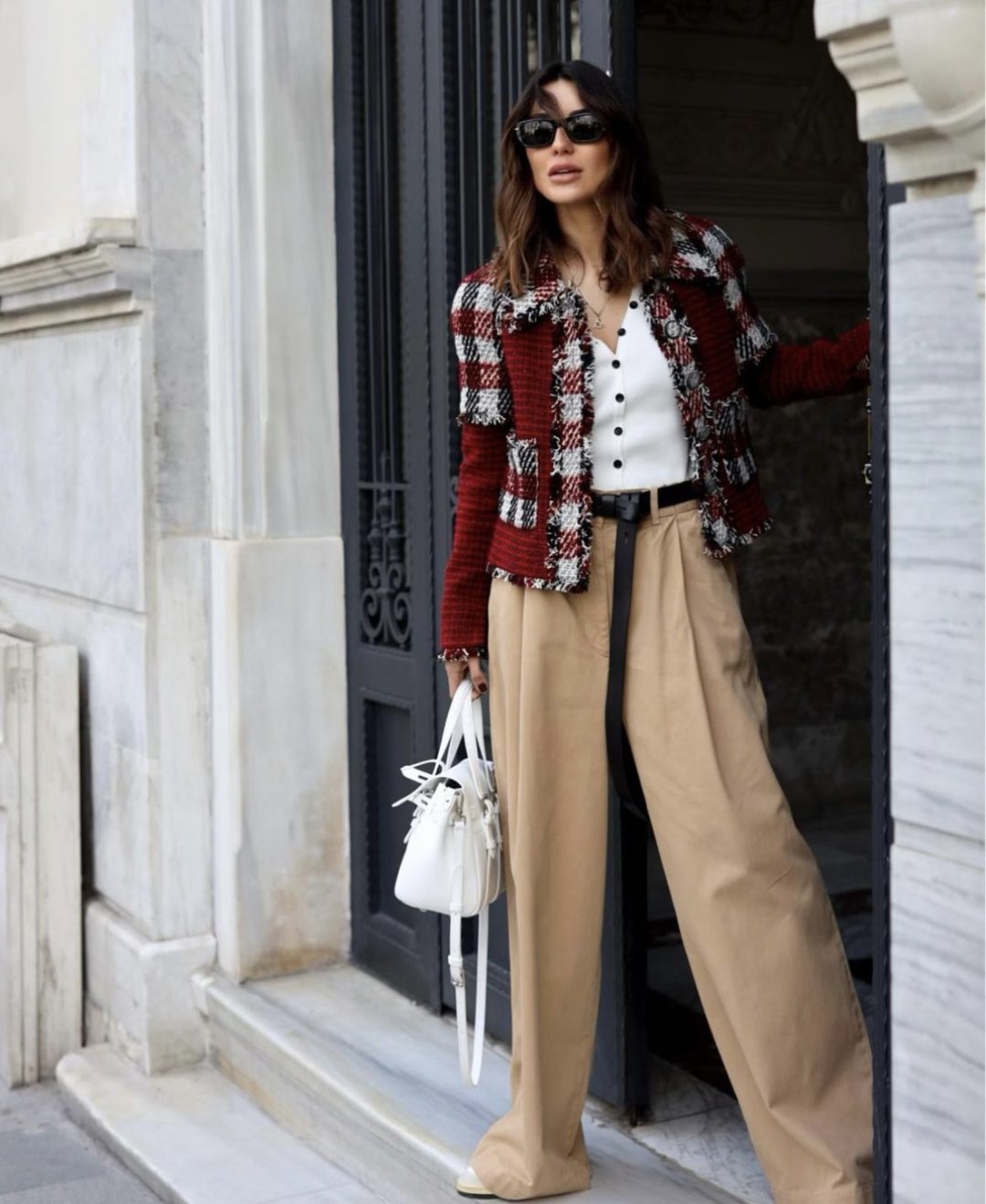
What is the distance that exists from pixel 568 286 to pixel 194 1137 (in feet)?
7.33

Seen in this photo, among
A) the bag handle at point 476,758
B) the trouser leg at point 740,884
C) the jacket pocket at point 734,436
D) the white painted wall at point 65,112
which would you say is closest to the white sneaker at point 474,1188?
the trouser leg at point 740,884

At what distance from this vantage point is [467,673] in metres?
3.55

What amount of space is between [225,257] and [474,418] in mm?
1579

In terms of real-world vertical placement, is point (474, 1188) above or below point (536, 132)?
below

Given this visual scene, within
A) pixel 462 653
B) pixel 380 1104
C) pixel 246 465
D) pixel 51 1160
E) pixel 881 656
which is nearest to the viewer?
pixel 881 656

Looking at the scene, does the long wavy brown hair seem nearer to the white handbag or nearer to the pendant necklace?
the pendant necklace

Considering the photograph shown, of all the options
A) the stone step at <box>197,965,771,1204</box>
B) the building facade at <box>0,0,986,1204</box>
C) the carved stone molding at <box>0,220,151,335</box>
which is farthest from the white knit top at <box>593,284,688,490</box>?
the carved stone molding at <box>0,220,151,335</box>

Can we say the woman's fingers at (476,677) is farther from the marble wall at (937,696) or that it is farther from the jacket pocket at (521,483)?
the marble wall at (937,696)

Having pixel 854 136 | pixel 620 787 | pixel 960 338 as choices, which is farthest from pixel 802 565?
pixel 960 338

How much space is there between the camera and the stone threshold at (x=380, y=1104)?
3629 mm

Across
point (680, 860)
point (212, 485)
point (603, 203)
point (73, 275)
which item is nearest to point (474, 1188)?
point (680, 860)

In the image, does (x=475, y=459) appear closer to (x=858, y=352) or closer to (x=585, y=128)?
(x=585, y=128)

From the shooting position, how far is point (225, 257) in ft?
15.6

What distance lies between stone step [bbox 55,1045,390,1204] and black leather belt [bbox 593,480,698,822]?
1207mm
